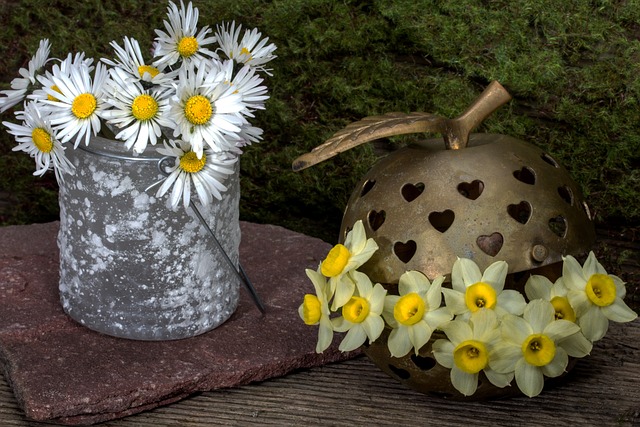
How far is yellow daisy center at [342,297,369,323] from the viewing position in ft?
3.50

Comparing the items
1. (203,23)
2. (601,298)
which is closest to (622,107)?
(601,298)

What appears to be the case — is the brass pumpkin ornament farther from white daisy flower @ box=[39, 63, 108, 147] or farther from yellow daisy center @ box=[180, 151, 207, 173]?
white daisy flower @ box=[39, 63, 108, 147]

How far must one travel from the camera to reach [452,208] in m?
1.06

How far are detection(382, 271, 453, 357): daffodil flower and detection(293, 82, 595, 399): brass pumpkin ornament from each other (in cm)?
2

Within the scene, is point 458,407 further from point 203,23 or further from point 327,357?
point 203,23

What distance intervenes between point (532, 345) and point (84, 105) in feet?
1.90

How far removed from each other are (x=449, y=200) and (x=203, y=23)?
28.6 inches

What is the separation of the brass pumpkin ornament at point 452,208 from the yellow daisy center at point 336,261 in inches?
1.2

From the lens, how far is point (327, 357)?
4.12ft

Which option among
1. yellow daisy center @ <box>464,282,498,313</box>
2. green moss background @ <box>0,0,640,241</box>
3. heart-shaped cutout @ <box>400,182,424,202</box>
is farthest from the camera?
green moss background @ <box>0,0,640,241</box>

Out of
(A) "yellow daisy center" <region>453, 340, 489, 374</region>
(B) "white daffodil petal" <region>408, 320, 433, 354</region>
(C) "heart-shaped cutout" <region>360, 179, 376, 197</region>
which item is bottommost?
(A) "yellow daisy center" <region>453, 340, 489, 374</region>

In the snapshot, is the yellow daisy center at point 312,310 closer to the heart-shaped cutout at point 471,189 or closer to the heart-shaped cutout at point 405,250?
the heart-shaped cutout at point 405,250

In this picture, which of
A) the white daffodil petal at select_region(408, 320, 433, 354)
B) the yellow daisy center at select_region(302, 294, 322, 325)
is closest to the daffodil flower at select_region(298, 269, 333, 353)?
the yellow daisy center at select_region(302, 294, 322, 325)

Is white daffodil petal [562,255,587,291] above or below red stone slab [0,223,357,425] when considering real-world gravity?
above
